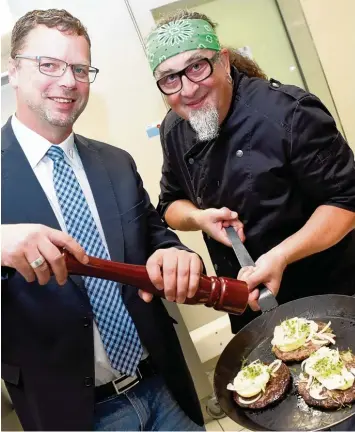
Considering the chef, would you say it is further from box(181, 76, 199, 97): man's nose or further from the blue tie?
the blue tie

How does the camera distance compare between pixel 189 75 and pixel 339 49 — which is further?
pixel 339 49

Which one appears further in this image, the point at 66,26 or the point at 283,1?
the point at 283,1

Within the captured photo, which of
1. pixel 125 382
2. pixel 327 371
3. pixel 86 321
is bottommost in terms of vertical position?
pixel 327 371

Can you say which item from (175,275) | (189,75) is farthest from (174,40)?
(175,275)

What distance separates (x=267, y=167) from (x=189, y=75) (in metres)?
0.16

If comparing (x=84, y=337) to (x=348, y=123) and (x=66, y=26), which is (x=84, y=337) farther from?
(x=348, y=123)

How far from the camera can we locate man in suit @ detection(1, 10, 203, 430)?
357 mm

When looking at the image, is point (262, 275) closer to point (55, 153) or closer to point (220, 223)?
point (220, 223)

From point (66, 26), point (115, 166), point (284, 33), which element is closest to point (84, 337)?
point (115, 166)

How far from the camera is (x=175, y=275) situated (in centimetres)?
41

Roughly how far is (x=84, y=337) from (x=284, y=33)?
2.68 feet

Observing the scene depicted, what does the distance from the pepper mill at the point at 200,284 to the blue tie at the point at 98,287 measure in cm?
5

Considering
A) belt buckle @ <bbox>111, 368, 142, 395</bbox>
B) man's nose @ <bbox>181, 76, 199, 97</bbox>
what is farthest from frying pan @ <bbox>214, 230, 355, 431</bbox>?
man's nose @ <bbox>181, 76, 199, 97</bbox>

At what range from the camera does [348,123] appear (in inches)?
49.4
